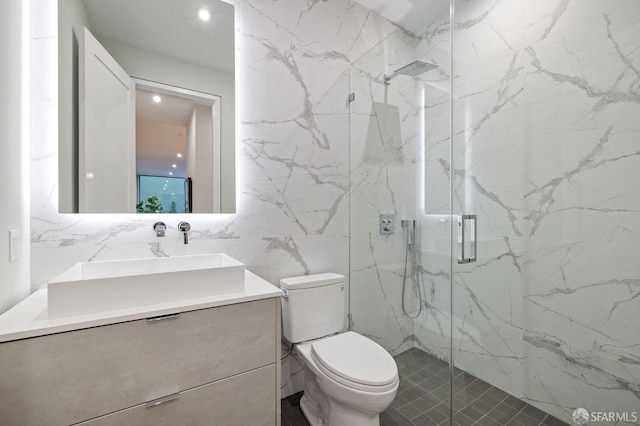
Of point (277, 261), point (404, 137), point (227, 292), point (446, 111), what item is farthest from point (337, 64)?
point (227, 292)

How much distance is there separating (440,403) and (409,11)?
8.98 feet

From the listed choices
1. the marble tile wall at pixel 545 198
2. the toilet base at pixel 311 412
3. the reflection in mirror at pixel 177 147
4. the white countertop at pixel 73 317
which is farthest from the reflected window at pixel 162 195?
the marble tile wall at pixel 545 198

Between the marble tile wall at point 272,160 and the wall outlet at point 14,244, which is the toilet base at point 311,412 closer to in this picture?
the marble tile wall at point 272,160

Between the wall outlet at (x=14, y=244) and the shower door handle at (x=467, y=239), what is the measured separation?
79.7 inches

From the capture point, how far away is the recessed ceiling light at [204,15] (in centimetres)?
162

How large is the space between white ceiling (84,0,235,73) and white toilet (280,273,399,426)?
4.77 feet

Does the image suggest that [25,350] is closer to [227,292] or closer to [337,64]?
[227,292]

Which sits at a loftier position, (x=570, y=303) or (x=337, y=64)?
(x=337, y=64)

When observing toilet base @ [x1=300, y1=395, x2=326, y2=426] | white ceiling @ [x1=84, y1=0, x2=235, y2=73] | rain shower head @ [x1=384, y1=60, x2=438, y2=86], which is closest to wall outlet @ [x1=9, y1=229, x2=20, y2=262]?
white ceiling @ [x1=84, y1=0, x2=235, y2=73]

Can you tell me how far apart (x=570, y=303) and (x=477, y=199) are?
774mm

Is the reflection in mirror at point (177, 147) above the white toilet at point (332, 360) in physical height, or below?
above

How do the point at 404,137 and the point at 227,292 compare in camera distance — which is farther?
the point at 404,137

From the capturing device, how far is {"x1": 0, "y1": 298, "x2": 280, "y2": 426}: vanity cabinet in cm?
85

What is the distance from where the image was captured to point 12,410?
0.82 m
